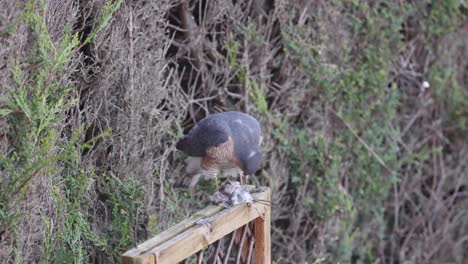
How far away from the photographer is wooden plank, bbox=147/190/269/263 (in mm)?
2305

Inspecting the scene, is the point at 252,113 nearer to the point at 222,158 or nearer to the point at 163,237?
the point at 222,158

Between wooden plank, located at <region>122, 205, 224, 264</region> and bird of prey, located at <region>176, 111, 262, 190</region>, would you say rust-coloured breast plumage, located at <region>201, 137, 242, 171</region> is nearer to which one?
bird of prey, located at <region>176, 111, 262, 190</region>

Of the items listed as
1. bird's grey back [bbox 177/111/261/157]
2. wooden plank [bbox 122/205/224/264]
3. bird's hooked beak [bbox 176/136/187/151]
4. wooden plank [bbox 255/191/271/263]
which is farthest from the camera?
bird's hooked beak [bbox 176/136/187/151]

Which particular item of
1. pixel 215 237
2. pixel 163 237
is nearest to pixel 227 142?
pixel 215 237

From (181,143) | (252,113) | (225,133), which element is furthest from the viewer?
(252,113)

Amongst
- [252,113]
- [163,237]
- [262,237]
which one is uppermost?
[163,237]

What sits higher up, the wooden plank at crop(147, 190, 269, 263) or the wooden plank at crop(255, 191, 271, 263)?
the wooden plank at crop(147, 190, 269, 263)

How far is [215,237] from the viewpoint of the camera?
2617 mm

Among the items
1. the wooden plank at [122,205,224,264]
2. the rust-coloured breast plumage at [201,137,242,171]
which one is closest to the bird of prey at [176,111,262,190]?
the rust-coloured breast plumage at [201,137,242,171]

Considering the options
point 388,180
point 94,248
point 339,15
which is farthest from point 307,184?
point 94,248

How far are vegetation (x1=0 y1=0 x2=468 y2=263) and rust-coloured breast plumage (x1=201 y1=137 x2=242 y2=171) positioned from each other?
12.2 inches

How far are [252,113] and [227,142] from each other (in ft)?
3.31

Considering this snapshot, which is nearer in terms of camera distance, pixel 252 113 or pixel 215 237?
pixel 215 237

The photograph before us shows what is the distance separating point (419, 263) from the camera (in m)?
5.36
